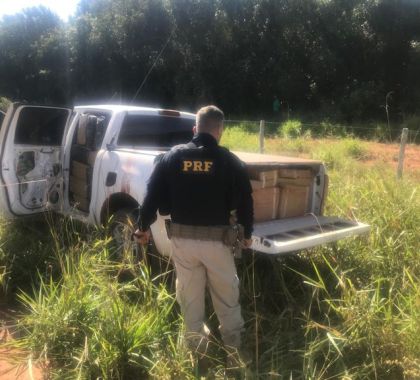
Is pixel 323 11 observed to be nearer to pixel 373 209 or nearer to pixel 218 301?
pixel 373 209

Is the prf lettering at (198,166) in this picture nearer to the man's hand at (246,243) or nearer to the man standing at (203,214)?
the man standing at (203,214)

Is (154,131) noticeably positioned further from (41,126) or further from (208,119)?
(208,119)

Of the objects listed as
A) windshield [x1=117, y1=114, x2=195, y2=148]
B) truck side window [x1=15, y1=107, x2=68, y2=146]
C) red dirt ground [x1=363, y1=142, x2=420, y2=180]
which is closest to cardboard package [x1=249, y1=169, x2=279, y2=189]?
windshield [x1=117, y1=114, x2=195, y2=148]

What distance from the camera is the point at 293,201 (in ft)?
14.6

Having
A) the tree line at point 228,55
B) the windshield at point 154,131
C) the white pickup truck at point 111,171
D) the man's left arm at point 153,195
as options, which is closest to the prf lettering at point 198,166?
the man's left arm at point 153,195

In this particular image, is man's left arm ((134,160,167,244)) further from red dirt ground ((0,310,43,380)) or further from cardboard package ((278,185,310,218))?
cardboard package ((278,185,310,218))

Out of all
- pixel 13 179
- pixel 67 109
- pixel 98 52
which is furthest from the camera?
pixel 98 52

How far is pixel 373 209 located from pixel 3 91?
36219 millimetres

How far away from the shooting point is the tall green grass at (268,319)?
3.09 m

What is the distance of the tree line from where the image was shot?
23250 millimetres

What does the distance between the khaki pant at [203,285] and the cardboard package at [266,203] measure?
1037 mm

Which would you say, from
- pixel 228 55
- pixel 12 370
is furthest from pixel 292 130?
pixel 12 370

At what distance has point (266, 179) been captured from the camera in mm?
4117

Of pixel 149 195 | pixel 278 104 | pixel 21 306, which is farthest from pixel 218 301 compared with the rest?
pixel 278 104
